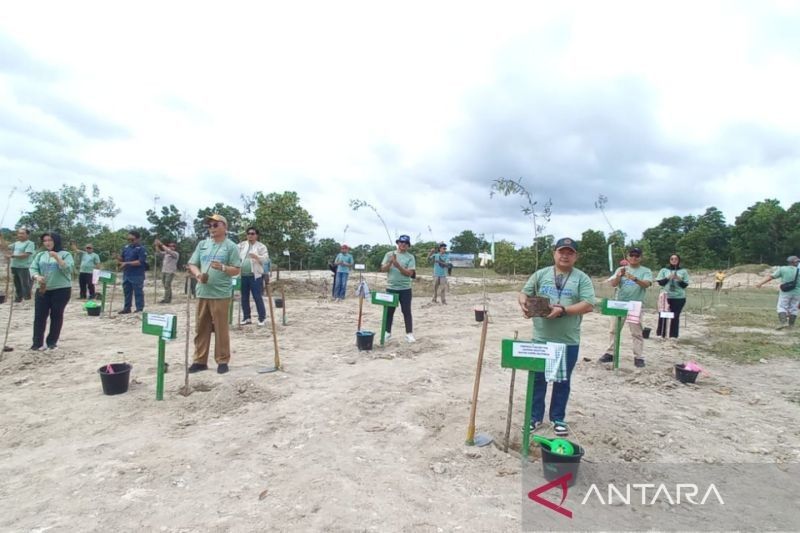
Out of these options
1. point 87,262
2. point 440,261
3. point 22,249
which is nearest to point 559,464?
point 440,261

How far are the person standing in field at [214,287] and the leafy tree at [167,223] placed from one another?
68.8 feet

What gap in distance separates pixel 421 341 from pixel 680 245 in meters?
62.2

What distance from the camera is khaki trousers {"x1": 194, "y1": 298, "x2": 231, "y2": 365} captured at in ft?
17.9

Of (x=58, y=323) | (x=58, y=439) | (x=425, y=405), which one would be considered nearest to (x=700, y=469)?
(x=425, y=405)

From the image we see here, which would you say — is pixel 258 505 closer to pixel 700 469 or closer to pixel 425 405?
Answer: pixel 425 405

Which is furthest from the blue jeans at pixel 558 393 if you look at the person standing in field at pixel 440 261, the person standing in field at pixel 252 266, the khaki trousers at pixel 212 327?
the person standing in field at pixel 440 261

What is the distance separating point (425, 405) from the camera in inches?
185

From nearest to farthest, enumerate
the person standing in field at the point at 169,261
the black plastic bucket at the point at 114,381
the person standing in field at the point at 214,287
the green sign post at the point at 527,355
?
the green sign post at the point at 527,355
the black plastic bucket at the point at 114,381
the person standing in field at the point at 214,287
the person standing in field at the point at 169,261

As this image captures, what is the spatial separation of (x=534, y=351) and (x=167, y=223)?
2550 cm

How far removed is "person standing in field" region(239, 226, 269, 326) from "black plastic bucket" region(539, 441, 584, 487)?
241 inches

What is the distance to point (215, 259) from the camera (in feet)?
17.6

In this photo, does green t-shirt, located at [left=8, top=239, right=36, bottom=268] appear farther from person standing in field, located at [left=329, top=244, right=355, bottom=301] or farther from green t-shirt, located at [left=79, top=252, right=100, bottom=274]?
person standing in field, located at [left=329, top=244, right=355, bottom=301]

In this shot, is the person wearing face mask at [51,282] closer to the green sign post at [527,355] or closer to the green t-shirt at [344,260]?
the green sign post at [527,355]

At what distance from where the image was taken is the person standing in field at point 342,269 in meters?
13.9
